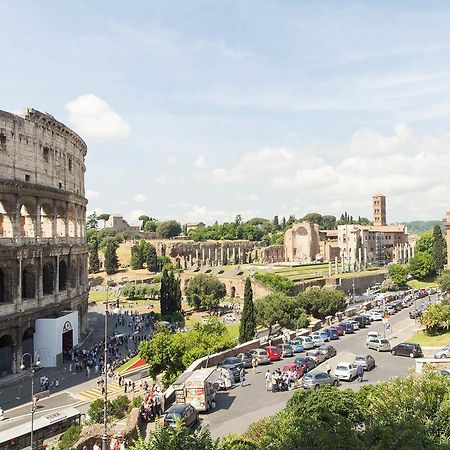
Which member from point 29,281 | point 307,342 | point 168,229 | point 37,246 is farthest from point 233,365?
point 168,229

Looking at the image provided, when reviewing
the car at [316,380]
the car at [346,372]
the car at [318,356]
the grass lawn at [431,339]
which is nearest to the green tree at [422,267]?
the grass lawn at [431,339]

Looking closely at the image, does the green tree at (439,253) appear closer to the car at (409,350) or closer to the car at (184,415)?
the car at (409,350)

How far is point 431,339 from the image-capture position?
→ 119 feet

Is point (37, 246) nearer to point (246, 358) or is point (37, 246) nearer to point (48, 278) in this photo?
point (48, 278)

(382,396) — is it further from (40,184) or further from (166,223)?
(166,223)

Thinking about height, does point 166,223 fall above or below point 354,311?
above

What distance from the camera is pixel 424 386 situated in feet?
52.3

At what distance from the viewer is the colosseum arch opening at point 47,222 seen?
143 ft

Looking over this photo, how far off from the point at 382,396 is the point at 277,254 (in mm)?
114197

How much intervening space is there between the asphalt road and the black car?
2.26ft

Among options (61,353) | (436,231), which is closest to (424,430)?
(61,353)

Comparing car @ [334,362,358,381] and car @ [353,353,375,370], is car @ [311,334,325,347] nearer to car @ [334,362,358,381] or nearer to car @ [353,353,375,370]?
car @ [353,353,375,370]

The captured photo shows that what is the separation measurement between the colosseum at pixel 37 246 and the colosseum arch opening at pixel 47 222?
0.09m

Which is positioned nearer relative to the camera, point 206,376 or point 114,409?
point 206,376
